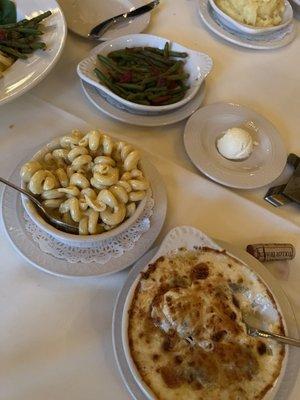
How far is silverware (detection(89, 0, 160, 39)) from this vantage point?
1199 millimetres

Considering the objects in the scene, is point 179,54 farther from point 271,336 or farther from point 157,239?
point 271,336

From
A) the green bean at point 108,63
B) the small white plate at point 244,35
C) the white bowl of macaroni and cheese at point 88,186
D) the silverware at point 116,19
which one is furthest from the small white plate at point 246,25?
the white bowl of macaroni and cheese at point 88,186

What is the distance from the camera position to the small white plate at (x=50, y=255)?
77 cm

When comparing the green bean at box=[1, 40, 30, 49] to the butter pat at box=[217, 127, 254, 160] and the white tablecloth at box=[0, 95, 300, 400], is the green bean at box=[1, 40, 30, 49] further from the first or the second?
the butter pat at box=[217, 127, 254, 160]

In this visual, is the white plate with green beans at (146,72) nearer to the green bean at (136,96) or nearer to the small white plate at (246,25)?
the green bean at (136,96)

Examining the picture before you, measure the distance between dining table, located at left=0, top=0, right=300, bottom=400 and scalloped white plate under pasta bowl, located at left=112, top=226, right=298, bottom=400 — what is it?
0.03m

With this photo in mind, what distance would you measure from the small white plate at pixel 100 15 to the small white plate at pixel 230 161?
1.21ft

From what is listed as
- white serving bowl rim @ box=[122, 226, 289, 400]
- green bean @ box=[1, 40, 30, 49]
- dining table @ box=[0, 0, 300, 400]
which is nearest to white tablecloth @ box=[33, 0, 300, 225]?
dining table @ box=[0, 0, 300, 400]

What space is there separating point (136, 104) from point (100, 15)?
0.44m

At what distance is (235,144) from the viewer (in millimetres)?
975

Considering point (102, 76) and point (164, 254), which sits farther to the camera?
point (102, 76)

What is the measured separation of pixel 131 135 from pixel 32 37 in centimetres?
33

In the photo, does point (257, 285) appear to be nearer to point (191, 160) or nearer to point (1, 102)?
point (191, 160)

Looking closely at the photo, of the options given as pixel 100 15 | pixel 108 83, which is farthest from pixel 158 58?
pixel 100 15
